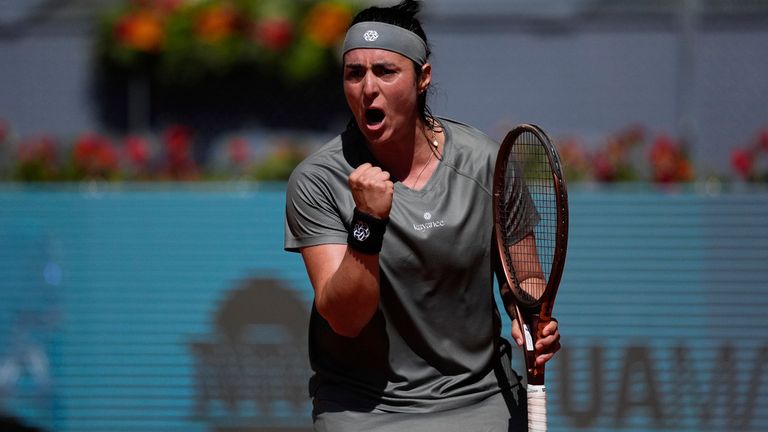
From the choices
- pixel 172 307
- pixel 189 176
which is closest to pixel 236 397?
pixel 172 307

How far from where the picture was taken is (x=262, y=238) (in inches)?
219

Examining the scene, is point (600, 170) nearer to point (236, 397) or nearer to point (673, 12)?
point (673, 12)

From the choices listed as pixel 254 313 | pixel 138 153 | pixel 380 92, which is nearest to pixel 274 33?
pixel 138 153

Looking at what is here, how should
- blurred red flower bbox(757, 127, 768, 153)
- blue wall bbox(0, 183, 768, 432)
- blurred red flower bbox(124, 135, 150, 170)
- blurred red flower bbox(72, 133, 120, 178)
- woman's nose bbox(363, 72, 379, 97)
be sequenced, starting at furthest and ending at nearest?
blurred red flower bbox(124, 135, 150, 170), blurred red flower bbox(72, 133, 120, 178), blurred red flower bbox(757, 127, 768, 153), blue wall bbox(0, 183, 768, 432), woman's nose bbox(363, 72, 379, 97)

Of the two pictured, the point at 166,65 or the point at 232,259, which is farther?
the point at 166,65

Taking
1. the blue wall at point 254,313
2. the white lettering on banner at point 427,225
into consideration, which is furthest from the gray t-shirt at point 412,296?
the blue wall at point 254,313

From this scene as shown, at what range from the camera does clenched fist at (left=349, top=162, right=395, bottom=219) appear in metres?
2.64

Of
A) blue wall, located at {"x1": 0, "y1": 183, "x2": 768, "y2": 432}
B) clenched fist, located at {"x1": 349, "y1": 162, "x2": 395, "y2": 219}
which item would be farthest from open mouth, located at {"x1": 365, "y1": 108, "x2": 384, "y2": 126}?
blue wall, located at {"x1": 0, "y1": 183, "x2": 768, "y2": 432}

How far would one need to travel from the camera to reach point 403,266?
2889mm

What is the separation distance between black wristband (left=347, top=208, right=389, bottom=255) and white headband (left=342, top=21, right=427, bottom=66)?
521mm

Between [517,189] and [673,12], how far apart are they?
14.6 ft

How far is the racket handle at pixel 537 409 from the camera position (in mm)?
2898

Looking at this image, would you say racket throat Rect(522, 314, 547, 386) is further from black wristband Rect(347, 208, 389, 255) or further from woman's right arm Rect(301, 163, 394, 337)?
black wristband Rect(347, 208, 389, 255)

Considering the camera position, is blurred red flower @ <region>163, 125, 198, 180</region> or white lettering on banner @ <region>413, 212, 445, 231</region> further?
blurred red flower @ <region>163, 125, 198, 180</region>
